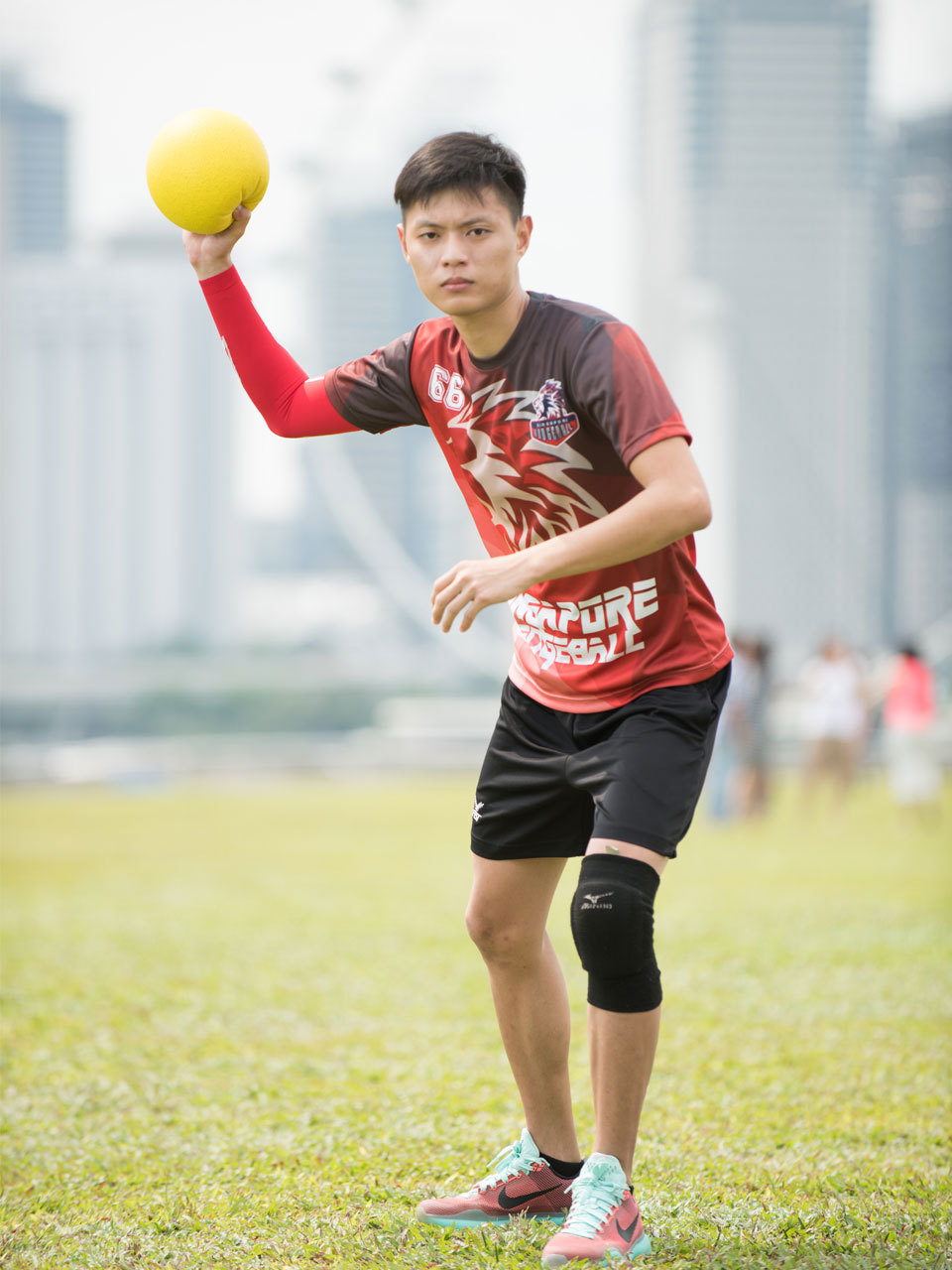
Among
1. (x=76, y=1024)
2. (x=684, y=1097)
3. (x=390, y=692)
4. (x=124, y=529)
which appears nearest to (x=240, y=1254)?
(x=684, y=1097)

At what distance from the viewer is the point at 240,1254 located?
271 centimetres

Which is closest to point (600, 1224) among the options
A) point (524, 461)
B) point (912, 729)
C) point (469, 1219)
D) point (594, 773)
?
point (469, 1219)

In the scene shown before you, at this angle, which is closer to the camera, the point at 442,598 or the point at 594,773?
the point at 442,598

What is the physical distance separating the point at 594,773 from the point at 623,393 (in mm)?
714

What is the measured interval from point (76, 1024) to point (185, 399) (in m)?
96.3

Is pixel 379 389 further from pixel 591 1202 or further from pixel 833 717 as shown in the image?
pixel 833 717

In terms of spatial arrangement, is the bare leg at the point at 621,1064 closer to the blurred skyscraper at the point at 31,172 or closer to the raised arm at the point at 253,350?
the raised arm at the point at 253,350

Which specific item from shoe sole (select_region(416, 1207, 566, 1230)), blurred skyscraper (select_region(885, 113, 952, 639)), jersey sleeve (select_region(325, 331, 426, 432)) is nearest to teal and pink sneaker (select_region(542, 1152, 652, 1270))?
shoe sole (select_region(416, 1207, 566, 1230))

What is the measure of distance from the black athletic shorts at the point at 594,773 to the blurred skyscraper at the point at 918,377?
74.7 metres

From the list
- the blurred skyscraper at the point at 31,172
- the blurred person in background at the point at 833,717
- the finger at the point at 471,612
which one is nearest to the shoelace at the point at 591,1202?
the finger at the point at 471,612

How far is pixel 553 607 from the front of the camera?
283 cm

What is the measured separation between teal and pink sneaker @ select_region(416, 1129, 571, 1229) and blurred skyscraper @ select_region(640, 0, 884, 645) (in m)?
66.9

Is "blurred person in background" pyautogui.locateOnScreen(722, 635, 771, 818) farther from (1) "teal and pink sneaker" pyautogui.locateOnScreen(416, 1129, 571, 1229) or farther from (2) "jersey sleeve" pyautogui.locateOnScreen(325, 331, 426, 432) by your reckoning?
(2) "jersey sleeve" pyautogui.locateOnScreen(325, 331, 426, 432)

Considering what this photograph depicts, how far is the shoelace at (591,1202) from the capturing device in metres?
2.57
